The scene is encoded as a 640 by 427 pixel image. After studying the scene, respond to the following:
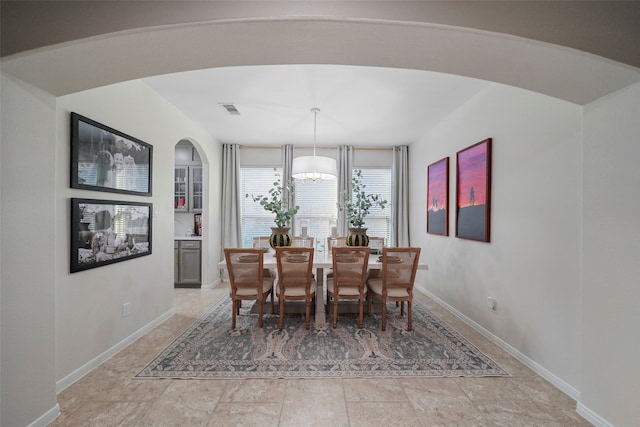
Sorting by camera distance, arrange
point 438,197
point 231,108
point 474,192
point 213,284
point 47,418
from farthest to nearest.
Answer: point 213,284
point 438,197
point 231,108
point 474,192
point 47,418

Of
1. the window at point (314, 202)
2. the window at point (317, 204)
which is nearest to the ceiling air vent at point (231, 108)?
the window at point (314, 202)

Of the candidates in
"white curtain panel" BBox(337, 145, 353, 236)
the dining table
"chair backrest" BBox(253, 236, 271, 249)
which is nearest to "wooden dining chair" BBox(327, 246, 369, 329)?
the dining table

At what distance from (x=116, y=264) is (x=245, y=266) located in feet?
3.85

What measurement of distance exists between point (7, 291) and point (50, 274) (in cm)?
23

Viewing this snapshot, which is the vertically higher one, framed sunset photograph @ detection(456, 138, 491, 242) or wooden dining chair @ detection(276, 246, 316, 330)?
framed sunset photograph @ detection(456, 138, 491, 242)

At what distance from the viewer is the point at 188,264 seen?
4629mm

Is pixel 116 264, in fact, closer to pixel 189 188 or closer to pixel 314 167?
pixel 314 167

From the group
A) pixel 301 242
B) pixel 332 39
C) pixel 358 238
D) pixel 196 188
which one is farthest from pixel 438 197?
pixel 196 188

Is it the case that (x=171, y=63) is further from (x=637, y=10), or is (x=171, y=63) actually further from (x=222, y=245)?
(x=222, y=245)

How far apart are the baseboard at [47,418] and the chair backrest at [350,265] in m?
2.28

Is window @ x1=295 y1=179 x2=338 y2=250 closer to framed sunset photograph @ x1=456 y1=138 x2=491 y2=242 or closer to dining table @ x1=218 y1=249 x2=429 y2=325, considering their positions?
dining table @ x1=218 y1=249 x2=429 y2=325

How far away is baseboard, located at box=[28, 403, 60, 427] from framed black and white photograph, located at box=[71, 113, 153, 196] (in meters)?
1.51

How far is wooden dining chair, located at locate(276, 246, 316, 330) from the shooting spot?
277 centimetres

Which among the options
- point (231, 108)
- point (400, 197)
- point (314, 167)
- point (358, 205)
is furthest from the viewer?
point (400, 197)
